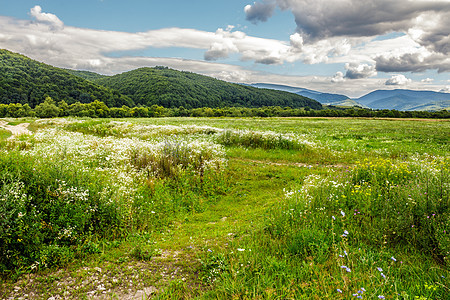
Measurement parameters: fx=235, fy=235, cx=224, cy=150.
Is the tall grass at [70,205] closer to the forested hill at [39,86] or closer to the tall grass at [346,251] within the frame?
the tall grass at [346,251]

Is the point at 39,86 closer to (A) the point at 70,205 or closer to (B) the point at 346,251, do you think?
(A) the point at 70,205

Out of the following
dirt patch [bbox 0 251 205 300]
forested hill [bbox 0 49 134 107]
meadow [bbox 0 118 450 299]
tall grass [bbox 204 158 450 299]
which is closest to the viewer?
tall grass [bbox 204 158 450 299]

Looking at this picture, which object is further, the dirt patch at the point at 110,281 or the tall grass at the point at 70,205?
the tall grass at the point at 70,205

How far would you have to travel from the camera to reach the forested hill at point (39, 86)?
120250 mm

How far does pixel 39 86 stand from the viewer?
13088cm

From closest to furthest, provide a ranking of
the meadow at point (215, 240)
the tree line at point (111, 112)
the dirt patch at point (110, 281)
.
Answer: the meadow at point (215, 240), the dirt patch at point (110, 281), the tree line at point (111, 112)

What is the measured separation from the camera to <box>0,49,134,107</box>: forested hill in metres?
120

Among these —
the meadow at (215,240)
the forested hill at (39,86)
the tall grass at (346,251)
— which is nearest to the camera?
the tall grass at (346,251)

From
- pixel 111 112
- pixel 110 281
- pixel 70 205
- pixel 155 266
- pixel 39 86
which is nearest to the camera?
pixel 110 281

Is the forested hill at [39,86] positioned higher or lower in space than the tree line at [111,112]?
higher

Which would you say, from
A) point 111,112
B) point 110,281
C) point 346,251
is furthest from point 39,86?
point 346,251

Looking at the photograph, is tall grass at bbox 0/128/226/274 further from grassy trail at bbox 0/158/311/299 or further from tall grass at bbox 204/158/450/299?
tall grass at bbox 204/158/450/299

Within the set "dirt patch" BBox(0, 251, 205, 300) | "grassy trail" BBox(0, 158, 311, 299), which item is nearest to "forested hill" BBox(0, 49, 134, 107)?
"grassy trail" BBox(0, 158, 311, 299)

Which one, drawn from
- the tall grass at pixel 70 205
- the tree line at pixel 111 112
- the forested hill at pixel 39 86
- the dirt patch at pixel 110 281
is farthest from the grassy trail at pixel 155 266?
the forested hill at pixel 39 86
